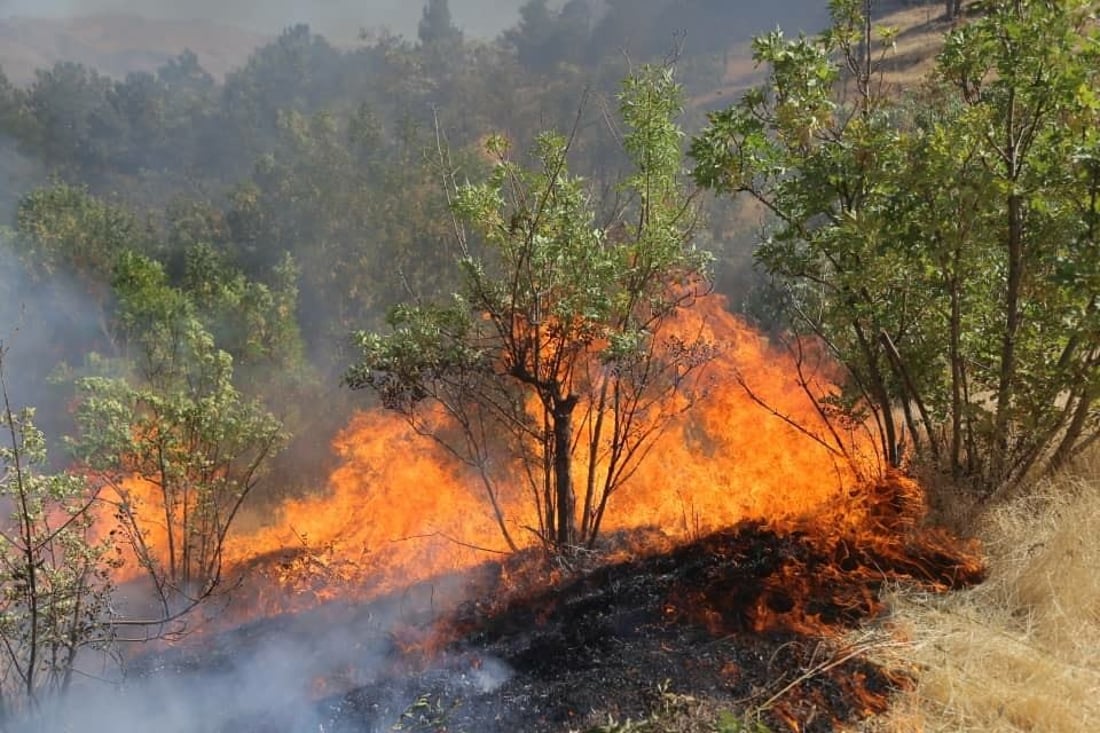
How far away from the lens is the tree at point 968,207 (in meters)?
5.84

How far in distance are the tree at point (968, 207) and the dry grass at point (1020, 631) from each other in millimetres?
693

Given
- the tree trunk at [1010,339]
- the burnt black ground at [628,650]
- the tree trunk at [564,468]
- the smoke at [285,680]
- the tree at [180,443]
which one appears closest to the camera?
the burnt black ground at [628,650]

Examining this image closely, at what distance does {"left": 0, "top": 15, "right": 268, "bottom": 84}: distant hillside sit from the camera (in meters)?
109

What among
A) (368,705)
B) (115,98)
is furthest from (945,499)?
(115,98)

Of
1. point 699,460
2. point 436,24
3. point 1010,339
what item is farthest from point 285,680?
point 436,24

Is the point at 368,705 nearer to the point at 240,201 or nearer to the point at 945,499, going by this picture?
the point at 945,499

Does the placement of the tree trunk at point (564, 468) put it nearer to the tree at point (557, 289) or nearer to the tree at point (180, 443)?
the tree at point (557, 289)

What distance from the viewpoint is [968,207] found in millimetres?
6164

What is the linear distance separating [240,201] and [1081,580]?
37.7 meters

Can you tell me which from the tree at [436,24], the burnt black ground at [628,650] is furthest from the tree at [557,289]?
the tree at [436,24]

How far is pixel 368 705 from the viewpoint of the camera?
671 cm

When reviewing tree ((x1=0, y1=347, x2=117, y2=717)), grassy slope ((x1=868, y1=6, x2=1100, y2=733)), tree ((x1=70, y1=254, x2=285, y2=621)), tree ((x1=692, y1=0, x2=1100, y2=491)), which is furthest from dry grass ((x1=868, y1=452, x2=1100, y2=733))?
tree ((x1=70, y1=254, x2=285, y2=621))

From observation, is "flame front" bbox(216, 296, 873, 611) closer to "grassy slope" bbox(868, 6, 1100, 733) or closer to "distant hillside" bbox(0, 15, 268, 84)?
"grassy slope" bbox(868, 6, 1100, 733)

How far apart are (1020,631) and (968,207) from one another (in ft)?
10.9
